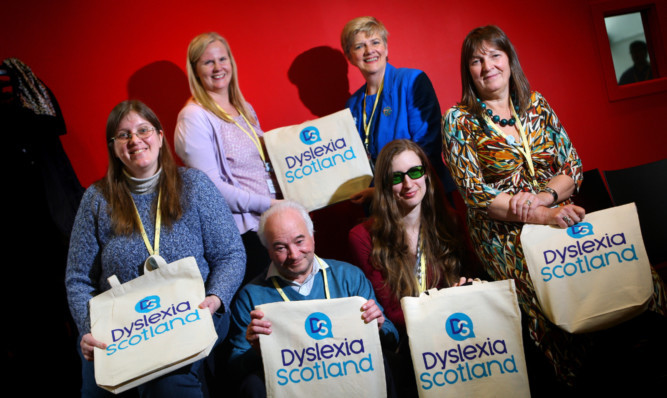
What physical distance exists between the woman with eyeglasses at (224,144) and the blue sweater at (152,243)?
0.25 meters

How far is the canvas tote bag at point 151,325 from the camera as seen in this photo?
2.01 m

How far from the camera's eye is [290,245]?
2.26 metres

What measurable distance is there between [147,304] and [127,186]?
61cm

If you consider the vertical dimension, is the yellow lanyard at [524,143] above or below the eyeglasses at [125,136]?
below

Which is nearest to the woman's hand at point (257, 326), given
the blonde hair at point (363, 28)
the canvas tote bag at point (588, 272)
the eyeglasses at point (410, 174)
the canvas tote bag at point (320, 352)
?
the canvas tote bag at point (320, 352)

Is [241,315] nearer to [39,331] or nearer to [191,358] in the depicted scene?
[191,358]

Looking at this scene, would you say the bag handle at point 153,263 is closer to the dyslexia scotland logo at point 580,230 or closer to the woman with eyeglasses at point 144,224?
the woman with eyeglasses at point 144,224

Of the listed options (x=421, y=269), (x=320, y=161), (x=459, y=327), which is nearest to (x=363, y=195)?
(x=320, y=161)

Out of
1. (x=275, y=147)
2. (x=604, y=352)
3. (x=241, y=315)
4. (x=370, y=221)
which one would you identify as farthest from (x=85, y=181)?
(x=604, y=352)

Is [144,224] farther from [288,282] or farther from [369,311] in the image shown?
[369,311]

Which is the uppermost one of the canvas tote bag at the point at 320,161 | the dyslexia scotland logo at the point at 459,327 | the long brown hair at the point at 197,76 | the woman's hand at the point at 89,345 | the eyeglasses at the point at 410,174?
the long brown hair at the point at 197,76

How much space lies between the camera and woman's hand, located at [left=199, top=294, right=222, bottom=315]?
2191 mm

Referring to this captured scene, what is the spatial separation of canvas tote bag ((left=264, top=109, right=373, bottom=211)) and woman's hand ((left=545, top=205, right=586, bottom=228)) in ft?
3.17

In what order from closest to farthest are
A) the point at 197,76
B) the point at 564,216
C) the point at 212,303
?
the point at 212,303
the point at 564,216
the point at 197,76
